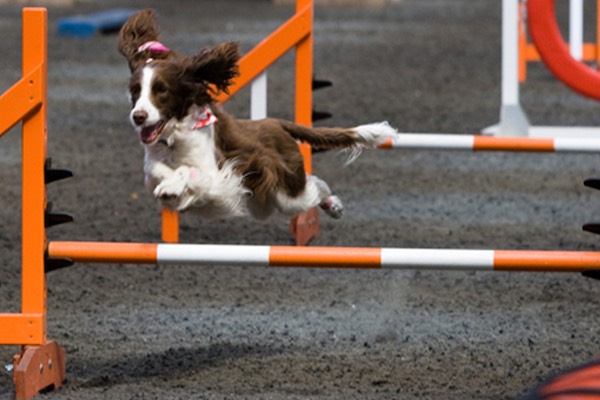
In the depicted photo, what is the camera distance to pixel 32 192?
193 inches

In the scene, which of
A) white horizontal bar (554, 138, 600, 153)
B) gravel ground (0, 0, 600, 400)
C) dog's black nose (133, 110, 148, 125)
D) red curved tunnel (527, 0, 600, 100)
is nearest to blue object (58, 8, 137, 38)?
gravel ground (0, 0, 600, 400)

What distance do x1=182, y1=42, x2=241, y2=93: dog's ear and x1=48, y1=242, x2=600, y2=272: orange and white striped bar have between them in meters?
0.66

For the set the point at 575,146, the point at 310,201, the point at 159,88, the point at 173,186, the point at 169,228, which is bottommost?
the point at 169,228

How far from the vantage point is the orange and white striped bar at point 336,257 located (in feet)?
15.9

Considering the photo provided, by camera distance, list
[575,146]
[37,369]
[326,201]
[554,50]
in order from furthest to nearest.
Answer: [575,146], [554,50], [326,201], [37,369]

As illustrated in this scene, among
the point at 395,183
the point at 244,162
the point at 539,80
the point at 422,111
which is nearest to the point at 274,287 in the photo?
the point at 244,162

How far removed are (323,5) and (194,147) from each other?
20.5 metres

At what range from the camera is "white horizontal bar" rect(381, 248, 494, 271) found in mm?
4836

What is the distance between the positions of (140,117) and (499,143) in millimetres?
2742

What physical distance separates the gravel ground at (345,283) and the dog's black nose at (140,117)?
89 centimetres

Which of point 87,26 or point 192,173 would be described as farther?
point 87,26

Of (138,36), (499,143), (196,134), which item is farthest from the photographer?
(499,143)

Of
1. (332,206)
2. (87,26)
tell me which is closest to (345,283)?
(332,206)

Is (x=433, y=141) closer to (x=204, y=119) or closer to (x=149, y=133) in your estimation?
(x=204, y=119)
